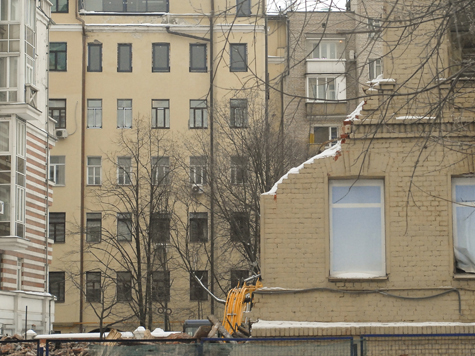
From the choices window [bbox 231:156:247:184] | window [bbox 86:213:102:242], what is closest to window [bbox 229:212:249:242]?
window [bbox 231:156:247:184]

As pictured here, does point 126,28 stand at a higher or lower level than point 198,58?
higher

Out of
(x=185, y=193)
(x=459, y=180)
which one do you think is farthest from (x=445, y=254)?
(x=185, y=193)

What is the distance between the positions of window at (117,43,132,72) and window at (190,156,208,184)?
282 inches

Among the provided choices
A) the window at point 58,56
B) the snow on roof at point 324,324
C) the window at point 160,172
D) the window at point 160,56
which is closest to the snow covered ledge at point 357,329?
the snow on roof at point 324,324

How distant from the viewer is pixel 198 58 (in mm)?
50812

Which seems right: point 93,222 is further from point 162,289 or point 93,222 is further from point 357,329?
point 357,329

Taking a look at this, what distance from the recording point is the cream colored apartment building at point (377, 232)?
606 inches

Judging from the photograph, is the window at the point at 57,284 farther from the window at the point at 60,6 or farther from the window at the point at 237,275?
the window at the point at 60,6

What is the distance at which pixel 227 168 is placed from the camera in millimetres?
38281

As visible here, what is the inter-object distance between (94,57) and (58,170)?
23.3ft

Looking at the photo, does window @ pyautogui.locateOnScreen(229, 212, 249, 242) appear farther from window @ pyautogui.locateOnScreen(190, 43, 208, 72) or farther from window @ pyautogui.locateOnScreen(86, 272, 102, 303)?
window @ pyautogui.locateOnScreen(190, 43, 208, 72)

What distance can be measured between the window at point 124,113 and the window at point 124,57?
1945 mm

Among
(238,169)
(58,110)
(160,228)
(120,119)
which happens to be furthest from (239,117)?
(58,110)

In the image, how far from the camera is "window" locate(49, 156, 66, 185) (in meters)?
49.3
